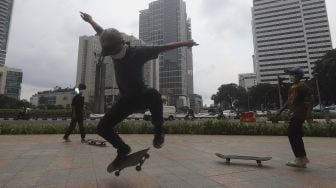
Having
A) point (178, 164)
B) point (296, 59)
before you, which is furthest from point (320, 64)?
point (296, 59)

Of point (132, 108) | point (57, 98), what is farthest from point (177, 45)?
point (57, 98)

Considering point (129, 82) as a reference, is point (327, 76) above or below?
above

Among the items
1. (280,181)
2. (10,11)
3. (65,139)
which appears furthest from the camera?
(10,11)

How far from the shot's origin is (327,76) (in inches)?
1690

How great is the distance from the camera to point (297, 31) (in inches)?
5212

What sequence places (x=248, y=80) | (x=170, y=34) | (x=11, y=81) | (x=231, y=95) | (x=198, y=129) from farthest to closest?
(x=248, y=80) < (x=11, y=81) < (x=170, y=34) < (x=231, y=95) < (x=198, y=129)

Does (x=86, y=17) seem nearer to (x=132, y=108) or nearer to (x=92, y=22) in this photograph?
(x=92, y=22)

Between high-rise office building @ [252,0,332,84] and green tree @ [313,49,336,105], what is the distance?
86.8 meters

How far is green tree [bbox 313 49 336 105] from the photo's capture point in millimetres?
42125

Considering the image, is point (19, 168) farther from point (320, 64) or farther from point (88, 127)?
point (320, 64)

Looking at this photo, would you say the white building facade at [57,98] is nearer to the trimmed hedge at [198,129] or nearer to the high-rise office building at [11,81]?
the high-rise office building at [11,81]

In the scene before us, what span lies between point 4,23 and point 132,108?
15826 cm

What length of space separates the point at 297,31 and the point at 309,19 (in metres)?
8.52

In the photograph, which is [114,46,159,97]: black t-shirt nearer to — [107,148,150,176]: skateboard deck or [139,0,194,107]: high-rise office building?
[107,148,150,176]: skateboard deck
